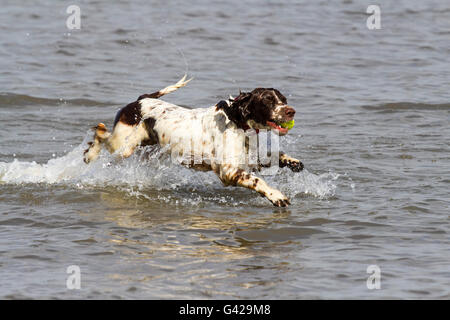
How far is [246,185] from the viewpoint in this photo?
269 inches

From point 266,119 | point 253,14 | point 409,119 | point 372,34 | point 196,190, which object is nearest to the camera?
point 266,119

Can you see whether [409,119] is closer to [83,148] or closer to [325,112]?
[325,112]

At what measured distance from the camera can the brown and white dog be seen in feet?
22.2

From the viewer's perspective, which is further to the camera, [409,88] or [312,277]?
[409,88]

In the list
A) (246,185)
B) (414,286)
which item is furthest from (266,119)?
(414,286)

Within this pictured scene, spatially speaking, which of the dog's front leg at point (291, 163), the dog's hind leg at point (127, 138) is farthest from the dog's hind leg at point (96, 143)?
the dog's front leg at point (291, 163)

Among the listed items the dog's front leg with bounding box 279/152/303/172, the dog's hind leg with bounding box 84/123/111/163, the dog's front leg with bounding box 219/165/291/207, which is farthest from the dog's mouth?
the dog's hind leg with bounding box 84/123/111/163

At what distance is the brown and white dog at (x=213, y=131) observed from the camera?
22.2 ft

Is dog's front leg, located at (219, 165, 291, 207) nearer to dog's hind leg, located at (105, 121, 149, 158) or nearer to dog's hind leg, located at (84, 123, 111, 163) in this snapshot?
dog's hind leg, located at (105, 121, 149, 158)

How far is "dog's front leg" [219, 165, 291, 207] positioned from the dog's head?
431 mm

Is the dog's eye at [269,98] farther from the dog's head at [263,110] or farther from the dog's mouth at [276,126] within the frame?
the dog's mouth at [276,126]

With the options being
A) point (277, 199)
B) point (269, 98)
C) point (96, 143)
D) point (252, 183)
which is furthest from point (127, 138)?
point (277, 199)

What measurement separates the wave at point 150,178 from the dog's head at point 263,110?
0.96 m
